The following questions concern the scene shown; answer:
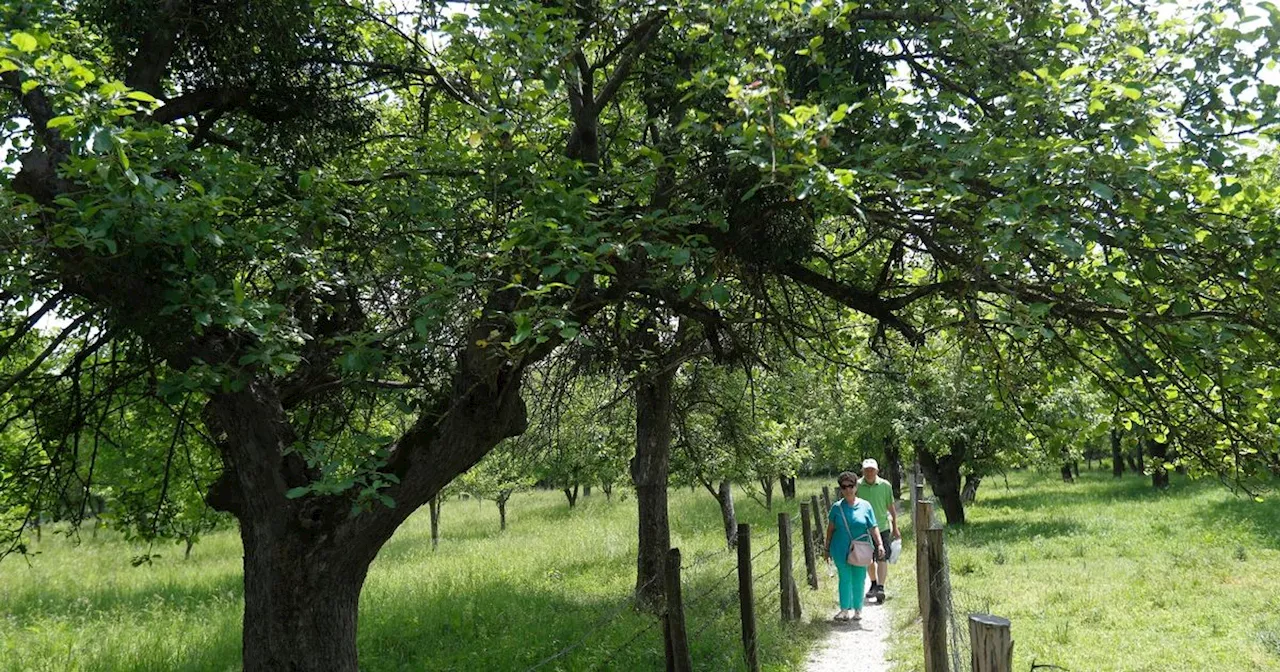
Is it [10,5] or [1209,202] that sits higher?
[10,5]

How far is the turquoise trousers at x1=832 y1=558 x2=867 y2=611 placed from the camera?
10.1m

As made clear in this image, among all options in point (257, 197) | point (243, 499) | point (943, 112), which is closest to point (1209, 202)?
point (943, 112)

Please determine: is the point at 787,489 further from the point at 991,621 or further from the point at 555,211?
the point at 991,621

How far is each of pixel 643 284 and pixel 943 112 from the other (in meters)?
2.17

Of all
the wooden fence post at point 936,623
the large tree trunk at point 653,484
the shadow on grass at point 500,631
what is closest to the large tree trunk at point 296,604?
the shadow on grass at point 500,631

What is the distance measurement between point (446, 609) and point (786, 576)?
5168mm

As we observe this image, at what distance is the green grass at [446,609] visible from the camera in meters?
9.45

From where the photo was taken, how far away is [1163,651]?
9.28m

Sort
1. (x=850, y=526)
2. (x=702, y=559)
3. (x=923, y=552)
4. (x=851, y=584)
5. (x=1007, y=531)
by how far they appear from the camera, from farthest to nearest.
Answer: (x=1007, y=531), (x=851, y=584), (x=850, y=526), (x=702, y=559), (x=923, y=552)

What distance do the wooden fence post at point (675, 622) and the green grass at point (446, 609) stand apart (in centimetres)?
187

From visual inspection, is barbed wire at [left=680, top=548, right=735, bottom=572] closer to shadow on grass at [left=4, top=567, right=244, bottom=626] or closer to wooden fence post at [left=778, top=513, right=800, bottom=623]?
wooden fence post at [left=778, top=513, right=800, bottom=623]

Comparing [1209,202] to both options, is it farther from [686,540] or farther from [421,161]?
[686,540]

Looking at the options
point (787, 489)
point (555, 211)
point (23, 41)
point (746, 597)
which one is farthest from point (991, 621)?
point (787, 489)

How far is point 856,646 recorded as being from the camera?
933 centimetres
